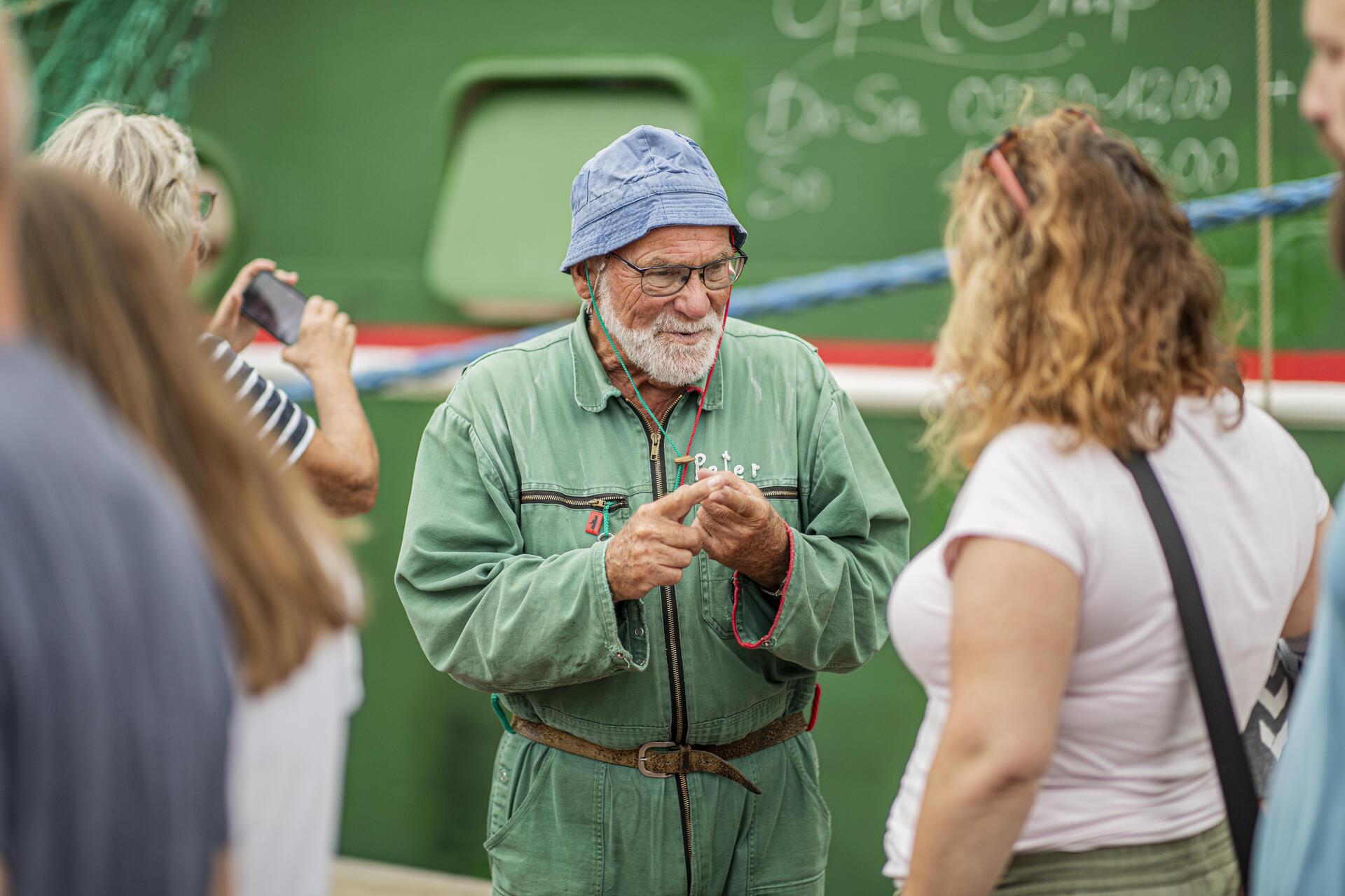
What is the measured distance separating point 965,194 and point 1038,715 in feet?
2.13

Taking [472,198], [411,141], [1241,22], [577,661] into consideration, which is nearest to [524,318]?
[472,198]

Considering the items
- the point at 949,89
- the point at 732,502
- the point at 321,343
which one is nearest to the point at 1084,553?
the point at 732,502

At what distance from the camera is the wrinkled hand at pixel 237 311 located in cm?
258

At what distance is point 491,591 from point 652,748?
0.38 m

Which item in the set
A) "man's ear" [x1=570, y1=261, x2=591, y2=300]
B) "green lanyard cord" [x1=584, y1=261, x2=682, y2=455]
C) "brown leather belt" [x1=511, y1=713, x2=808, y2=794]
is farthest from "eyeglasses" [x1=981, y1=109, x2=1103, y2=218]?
"brown leather belt" [x1=511, y1=713, x2=808, y2=794]

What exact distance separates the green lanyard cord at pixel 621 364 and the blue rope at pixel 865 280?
1.24ft

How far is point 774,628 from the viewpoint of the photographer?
2080 millimetres

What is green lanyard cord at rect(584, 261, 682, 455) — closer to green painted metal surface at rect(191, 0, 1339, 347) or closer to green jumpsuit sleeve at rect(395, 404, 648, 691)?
green jumpsuit sleeve at rect(395, 404, 648, 691)

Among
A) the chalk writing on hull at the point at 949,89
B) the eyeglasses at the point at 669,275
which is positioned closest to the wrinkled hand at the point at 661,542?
the eyeglasses at the point at 669,275

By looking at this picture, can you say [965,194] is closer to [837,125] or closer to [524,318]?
[837,125]

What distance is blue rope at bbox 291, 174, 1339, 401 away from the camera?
8.84 feet

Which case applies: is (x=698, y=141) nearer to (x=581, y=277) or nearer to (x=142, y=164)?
(x=581, y=277)

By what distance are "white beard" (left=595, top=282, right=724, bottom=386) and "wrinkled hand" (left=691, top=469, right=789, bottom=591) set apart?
202 millimetres

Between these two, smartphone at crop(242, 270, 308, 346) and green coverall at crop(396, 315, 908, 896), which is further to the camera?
smartphone at crop(242, 270, 308, 346)
